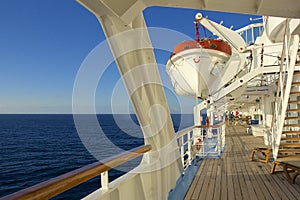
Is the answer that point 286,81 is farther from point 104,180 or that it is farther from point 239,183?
point 104,180

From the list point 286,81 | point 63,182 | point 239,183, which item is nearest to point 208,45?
point 286,81

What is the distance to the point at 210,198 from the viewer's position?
2.29m

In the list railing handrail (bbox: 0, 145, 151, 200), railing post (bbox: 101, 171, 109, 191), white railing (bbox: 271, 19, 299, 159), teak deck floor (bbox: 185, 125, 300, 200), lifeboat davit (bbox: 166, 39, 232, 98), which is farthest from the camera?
lifeboat davit (bbox: 166, 39, 232, 98)

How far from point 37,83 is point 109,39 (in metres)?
22.8

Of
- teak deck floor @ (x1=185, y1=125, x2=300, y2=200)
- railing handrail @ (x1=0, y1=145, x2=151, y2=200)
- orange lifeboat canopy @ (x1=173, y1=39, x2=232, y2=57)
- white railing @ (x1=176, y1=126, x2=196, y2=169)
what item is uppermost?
orange lifeboat canopy @ (x1=173, y1=39, x2=232, y2=57)

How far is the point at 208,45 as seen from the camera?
7.60m

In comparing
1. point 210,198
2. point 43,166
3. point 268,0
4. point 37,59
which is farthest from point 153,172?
point 37,59

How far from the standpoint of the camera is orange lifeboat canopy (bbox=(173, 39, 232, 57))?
754cm

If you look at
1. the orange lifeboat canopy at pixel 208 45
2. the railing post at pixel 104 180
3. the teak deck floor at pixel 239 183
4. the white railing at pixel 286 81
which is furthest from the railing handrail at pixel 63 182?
the orange lifeboat canopy at pixel 208 45

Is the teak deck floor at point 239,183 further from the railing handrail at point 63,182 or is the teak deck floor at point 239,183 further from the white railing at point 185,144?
the railing handrail at point 63,182

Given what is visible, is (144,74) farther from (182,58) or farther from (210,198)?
(182,58)

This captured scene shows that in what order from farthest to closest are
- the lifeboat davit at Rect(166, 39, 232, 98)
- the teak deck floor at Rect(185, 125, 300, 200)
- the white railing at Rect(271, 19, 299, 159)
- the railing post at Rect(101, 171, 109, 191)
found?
1. the lifeboat davit at Rect(166, 39, 232, 98)
2. the white railing at Rect(271, 19, 299, 159)
3. the teak deck floor at Rect(185, 125, 300, 200)
4. the railing post at Rect(101, 171, 109, 191)

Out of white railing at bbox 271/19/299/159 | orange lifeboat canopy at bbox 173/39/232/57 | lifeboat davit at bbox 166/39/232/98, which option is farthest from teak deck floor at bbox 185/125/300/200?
orange lifeboat canopy at bbox 173/39/232/57

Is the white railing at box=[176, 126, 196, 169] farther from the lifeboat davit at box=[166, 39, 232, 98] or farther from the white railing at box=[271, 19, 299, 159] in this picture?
the lifeboat davit at box=[166, 39, 232, 98]
